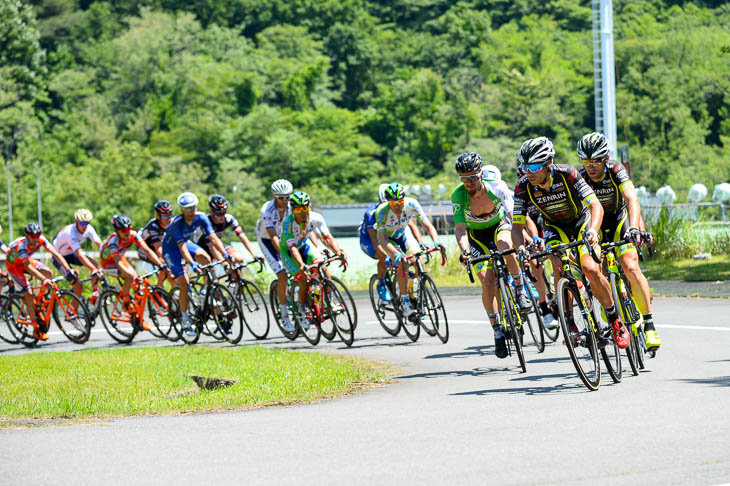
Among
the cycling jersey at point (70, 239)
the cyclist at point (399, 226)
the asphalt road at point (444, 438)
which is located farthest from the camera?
the cycling jersey at point (70, 239)

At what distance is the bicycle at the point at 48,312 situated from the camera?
17828mm

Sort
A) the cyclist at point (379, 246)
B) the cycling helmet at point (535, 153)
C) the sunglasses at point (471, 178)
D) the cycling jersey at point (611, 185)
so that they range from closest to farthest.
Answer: the cycling helmet at point (535, 153)
the cycling jersey at point (611, 185)
the sunglasses at point (471, 178)
the cyclist at point (379, 246)

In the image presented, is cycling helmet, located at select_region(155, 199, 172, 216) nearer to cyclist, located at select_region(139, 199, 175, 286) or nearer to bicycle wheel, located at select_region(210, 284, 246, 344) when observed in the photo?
cyclist, located at select_region(139, 199, 175, 286)

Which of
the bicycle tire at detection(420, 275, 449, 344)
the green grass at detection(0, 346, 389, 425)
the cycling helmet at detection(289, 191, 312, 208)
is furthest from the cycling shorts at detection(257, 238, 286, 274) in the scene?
the bicycle tire at detection(420, 275, 449, 344)

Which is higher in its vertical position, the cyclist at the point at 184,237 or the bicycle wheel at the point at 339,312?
the cyclist at the point at 184,237

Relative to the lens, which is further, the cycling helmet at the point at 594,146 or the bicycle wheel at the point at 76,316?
the bicycle wheel at the point at 76,316

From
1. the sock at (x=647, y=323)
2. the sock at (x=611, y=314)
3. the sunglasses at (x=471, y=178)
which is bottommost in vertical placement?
the sock at (x=647, y=323)

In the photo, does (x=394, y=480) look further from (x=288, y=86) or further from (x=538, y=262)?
(x=288, y=86)

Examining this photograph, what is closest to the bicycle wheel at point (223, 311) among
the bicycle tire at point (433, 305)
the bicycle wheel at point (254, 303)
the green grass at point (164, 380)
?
the bicycle wheel at point (254, 303)

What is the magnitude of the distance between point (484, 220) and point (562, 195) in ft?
6.64

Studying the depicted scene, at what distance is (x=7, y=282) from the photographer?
2006cm

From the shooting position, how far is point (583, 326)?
972 centimetres

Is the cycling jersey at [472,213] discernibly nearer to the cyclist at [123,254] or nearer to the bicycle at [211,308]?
the bicycle at [211,308]

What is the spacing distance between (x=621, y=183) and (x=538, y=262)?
3.50 ft
